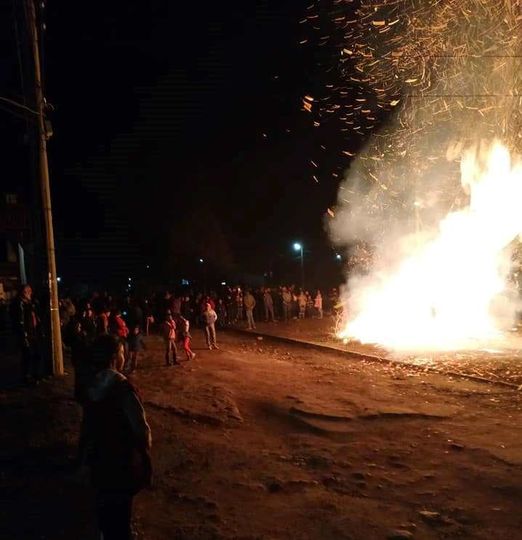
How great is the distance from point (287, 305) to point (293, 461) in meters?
19.1

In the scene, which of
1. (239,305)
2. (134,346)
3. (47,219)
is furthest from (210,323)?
(239,305)

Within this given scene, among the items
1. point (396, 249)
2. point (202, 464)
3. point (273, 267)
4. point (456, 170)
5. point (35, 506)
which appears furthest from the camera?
point (273, 267)

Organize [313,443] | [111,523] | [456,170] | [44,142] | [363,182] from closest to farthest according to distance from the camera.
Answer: [111,523]
[313,443]
[44,142]
[456,170]
[363,182]

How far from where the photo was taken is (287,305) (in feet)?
83.7

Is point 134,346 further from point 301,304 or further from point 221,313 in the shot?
point 301,304

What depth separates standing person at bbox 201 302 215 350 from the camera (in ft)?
51.4

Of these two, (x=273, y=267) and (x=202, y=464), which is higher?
(x=273, y=267)

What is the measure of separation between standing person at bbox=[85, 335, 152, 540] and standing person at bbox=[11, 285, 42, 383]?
6.58m

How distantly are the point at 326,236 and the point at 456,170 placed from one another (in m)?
27.2

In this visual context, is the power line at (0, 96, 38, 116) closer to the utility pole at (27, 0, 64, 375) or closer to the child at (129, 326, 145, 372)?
the utility pole at (27, 0, 64, 375)

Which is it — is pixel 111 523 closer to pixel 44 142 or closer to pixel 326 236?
pixel 44 142

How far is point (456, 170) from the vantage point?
1955 centimetres

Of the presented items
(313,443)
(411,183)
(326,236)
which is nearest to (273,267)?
(326,236)

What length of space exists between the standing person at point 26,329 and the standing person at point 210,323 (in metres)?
6.30
